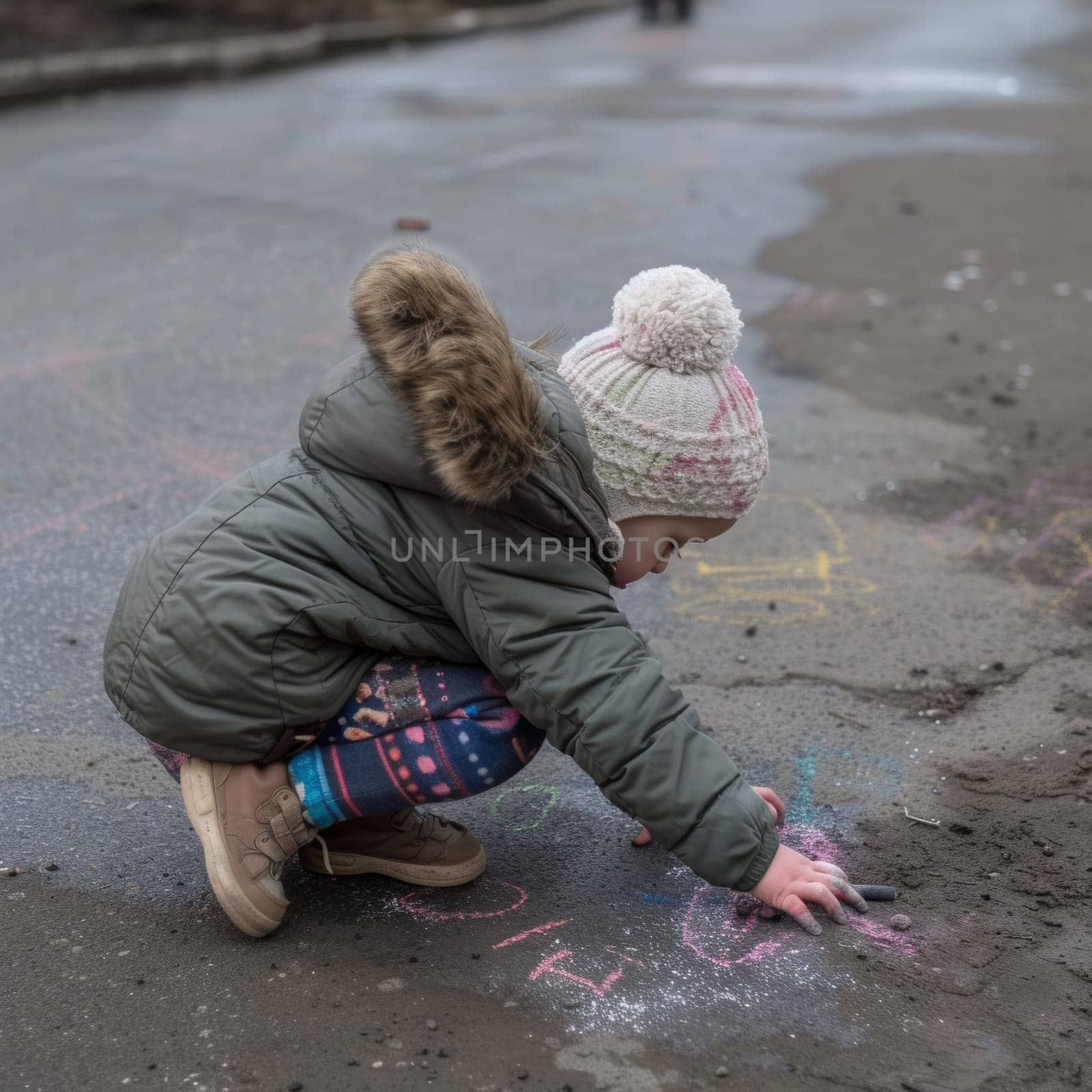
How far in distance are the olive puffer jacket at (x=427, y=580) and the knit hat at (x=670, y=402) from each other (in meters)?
0.08

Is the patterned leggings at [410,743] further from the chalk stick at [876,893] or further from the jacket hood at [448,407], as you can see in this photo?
the chalk stick at [876,893]

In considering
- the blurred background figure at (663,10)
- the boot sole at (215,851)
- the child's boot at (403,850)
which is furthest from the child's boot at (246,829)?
the blurred background figure at (663,10)

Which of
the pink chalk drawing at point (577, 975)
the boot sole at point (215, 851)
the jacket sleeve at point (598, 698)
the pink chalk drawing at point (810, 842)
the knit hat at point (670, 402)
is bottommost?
the pink chalk drawing at point (810, 842)

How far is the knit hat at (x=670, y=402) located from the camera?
6.72 feet

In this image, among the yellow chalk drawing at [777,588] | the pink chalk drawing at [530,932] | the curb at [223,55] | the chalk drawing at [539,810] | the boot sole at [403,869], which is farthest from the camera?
the curb at [223,55]

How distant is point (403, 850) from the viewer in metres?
2.29

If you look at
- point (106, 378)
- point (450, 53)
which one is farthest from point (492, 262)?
point (450, 53)

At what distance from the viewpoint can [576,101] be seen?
10.3 m

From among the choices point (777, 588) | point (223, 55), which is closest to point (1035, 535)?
point (777, 588)

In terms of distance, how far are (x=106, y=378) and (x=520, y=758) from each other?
299 cm

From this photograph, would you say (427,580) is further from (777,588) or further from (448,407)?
(777,588)

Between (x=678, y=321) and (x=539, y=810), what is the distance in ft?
3.25

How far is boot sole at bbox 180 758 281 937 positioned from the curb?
361 inches

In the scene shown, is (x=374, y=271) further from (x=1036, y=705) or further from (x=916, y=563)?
(x=916, y=563)
